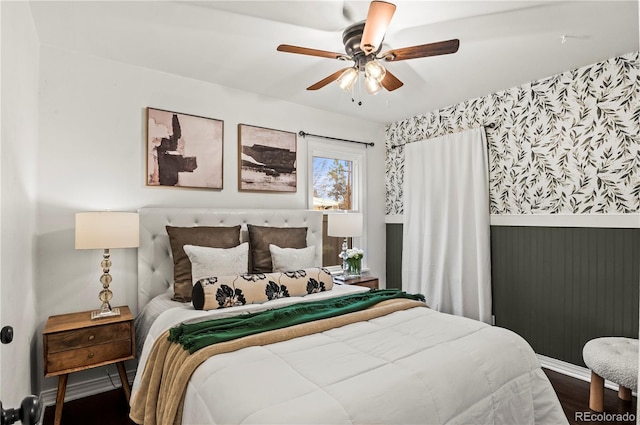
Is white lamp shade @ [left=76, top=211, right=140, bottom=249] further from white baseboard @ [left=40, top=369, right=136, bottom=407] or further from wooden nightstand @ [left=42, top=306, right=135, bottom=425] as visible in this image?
white baseboard @ [left=40, top=369, right=136, bottom=407]

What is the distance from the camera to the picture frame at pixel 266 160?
3.44m

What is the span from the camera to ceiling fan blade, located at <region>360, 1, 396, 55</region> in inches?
65.0

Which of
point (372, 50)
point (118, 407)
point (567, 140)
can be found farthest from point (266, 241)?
point (567, 140)

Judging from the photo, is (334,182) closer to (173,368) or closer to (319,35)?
(319,35)

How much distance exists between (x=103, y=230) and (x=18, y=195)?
1.88ft

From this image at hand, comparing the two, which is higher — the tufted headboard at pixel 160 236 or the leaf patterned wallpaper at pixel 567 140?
the leaf patterned wallpaper at pixel 567 140

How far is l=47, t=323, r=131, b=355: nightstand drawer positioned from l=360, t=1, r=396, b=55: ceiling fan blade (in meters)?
2.37

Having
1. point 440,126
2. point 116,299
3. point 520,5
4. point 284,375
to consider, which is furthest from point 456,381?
point 440,126

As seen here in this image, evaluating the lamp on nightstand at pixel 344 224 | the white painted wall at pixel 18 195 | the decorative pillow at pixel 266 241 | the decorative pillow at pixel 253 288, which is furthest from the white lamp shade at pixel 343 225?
the white painted wall at pixel 18 195

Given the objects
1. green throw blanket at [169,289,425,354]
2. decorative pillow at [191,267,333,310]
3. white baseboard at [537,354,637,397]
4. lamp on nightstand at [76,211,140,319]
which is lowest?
white baseboard at [537,354,637,397]

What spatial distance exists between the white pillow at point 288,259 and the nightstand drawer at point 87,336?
118cm

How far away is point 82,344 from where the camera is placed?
2.23m

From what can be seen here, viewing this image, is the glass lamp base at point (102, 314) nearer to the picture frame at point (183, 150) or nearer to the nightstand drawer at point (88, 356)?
the nightstand drawer at point (88, 356)

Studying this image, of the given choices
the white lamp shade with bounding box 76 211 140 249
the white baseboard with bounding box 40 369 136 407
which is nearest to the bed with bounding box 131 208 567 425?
the white lamp shade with bounding box 76 211 140 249
